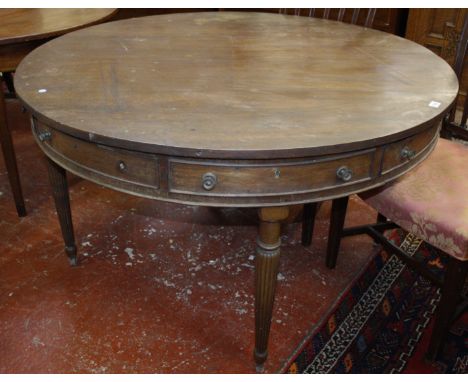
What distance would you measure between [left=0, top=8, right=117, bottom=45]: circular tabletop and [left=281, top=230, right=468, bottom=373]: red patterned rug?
1.64 m

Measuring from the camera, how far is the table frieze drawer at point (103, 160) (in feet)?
4.25

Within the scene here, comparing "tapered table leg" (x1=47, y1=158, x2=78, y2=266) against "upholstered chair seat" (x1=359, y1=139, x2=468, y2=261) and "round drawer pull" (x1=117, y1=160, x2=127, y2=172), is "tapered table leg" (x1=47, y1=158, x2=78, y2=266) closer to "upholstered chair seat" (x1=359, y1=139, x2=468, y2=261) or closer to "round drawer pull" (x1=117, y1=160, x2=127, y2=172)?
"round drawer pull" (x1=117, y1=160, x2=127, y2=172)

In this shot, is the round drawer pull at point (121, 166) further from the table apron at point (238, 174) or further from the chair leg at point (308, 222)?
the chair leg at point (308, 222)

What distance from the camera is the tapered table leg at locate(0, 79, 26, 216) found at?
2.26m

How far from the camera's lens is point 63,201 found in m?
1.97

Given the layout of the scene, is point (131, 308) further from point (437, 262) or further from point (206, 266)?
point (437, 262)

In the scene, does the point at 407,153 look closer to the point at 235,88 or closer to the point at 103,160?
the point at 235,88

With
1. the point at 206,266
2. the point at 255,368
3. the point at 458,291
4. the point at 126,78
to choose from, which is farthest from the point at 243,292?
the point at 126,78

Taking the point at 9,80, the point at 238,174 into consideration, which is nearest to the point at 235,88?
the point at 238,174

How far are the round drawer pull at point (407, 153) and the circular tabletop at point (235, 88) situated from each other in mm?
75

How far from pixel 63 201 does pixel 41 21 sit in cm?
91

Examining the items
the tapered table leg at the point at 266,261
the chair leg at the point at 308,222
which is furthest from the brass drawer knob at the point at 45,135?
the chair leg at the point at 308,222

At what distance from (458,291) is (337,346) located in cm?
48

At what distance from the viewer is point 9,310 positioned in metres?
1.98
